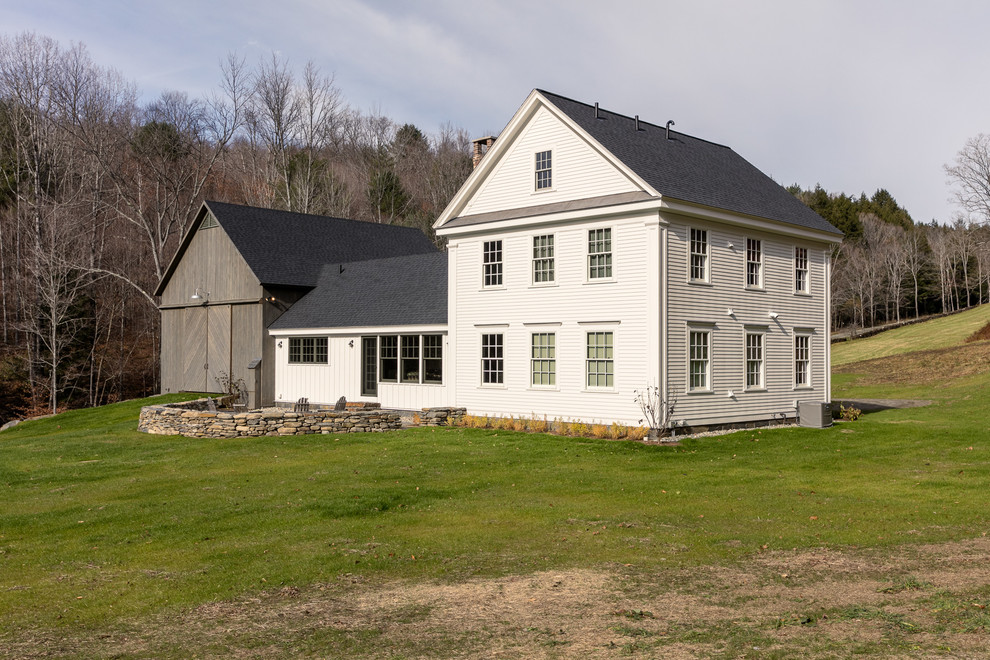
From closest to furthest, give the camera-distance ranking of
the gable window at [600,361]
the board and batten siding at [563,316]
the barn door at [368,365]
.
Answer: the board and batten siding at [563,316]
the gable window at [600,361]
the barn door at [368,365]

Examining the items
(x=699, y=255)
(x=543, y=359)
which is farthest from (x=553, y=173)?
(x=543, y=359)

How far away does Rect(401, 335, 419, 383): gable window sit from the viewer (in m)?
28.4

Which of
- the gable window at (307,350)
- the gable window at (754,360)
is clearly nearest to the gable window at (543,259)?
the gable window at (754,360)

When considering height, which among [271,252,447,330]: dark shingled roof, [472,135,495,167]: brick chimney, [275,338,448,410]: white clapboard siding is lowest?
[275,338,448,410]: white clapboard siding

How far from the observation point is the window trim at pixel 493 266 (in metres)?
25.6

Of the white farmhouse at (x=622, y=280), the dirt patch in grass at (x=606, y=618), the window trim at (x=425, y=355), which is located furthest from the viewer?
the window trim at (x=425, y=355)

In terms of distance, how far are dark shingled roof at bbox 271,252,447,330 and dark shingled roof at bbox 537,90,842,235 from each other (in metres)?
7.70

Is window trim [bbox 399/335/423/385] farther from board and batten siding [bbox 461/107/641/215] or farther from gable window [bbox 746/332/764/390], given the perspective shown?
gable window [bbox 746/332/764/390]

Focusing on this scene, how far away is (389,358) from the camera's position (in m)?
29.2

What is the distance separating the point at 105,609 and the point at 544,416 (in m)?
16.5

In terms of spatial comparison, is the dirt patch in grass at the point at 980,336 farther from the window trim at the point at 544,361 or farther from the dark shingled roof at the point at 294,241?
the window trim at the point at 544,361

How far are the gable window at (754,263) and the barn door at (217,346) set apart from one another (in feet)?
67.9

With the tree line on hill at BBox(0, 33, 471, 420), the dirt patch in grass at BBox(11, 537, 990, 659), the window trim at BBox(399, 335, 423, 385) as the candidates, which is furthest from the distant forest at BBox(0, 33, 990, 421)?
the dirt patch in grass at BBox(11, 537, 990, 659)

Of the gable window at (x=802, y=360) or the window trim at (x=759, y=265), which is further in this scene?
the gable window at (x=802, y=360)
